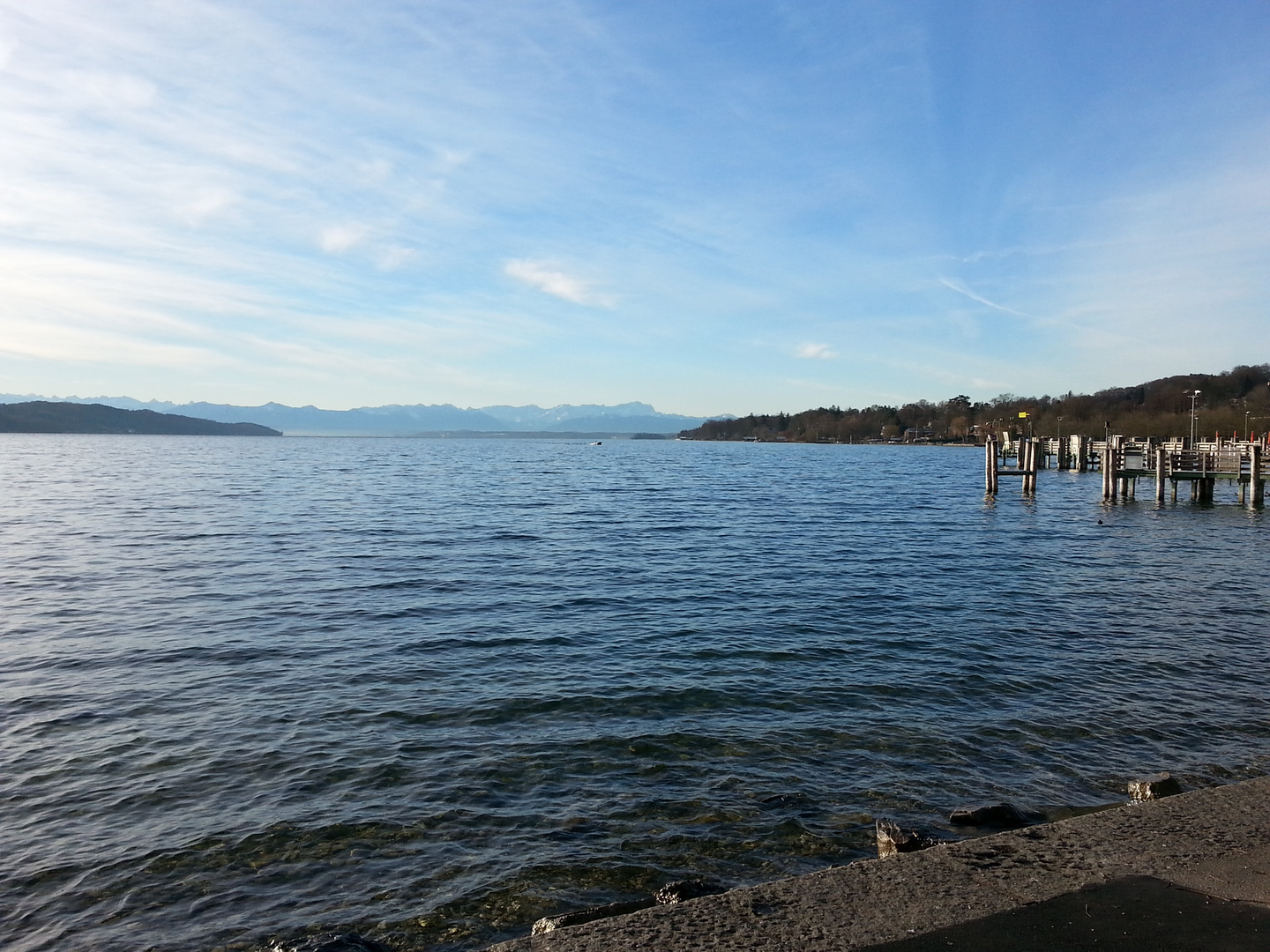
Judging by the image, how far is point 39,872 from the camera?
8.28 meters

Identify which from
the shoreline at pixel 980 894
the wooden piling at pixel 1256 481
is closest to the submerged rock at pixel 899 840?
the shoreline at pixel 980 894

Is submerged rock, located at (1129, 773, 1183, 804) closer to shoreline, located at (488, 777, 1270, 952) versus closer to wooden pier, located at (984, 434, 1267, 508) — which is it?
shoreline, located at (488, 777, 1270, 952)

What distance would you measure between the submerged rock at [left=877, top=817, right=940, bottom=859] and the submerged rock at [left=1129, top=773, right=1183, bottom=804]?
2.88m

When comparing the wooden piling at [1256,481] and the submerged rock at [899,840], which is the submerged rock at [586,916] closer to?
the submerged rock at [899,840]

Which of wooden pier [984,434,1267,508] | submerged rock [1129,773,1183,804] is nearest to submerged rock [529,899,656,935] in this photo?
submerged rock [1129,773,1183,804]

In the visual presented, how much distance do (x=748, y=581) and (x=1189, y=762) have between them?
46.7 feet

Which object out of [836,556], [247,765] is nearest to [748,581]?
[836,556]

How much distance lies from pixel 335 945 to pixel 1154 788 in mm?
8584

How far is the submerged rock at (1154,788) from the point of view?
921 cm

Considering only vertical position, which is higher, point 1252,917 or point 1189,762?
point 1252,917

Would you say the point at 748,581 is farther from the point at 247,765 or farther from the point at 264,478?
the point at 264,478

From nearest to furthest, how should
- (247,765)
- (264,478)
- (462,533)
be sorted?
(247,765)
(462,533)
(264,478)

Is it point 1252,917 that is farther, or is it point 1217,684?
point 1217,684

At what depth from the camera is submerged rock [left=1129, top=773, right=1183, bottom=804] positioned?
9211mm
